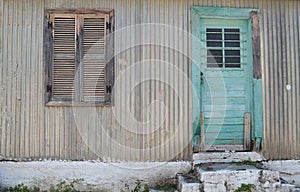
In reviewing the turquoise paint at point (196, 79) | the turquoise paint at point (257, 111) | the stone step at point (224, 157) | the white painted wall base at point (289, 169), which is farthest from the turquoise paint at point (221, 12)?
the white painted wall base at point (289, 169)

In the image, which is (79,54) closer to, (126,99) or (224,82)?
(126,99)

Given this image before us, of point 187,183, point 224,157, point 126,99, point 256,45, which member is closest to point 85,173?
point 126,99

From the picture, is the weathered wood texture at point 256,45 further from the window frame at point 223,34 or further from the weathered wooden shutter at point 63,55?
the weathered wooden shutter at point 63,55

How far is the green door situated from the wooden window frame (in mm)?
1496

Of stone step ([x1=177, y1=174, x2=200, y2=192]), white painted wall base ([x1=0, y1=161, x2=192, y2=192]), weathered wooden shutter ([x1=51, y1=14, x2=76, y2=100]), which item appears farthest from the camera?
weathered wooden shutter ([x1=51, y1=14, x2=76, y2=100])

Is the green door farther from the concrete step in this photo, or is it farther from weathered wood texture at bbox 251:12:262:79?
the concrete step

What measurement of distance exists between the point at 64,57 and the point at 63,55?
0.12ft

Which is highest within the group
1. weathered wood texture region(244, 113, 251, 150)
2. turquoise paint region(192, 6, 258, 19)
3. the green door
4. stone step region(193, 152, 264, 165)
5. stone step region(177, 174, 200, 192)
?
turquoise paint region(192, 6, 258, 19)

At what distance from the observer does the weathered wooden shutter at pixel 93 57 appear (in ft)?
18.2

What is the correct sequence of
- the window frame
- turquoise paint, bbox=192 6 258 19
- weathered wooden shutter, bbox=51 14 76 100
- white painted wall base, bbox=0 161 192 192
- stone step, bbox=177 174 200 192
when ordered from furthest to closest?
the window frame → turquoise paint, bbox=192 6 258 19 → weathered wooden shutter, bbox=51 14 76 100 → white painted wall base, bbox=0 161 192 192 → stone step, bbox=177 174 200 192

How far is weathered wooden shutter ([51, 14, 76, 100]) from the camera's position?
553cm

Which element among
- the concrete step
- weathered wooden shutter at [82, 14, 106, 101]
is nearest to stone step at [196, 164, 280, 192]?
the concrete step

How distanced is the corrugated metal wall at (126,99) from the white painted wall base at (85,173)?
0.12 metres

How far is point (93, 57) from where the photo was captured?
18.3 ft
